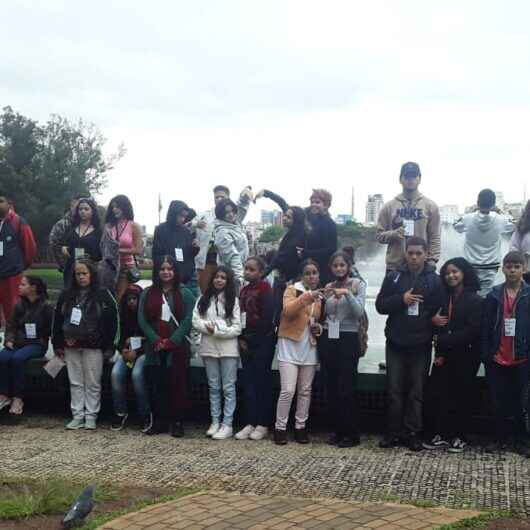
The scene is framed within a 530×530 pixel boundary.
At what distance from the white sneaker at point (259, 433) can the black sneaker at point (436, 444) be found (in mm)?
1480

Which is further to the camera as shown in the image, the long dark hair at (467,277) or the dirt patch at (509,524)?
the long dark hair at (467,277)

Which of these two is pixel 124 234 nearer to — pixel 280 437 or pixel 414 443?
pixel 280 437

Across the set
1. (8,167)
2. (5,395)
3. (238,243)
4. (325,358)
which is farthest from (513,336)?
(8,167)

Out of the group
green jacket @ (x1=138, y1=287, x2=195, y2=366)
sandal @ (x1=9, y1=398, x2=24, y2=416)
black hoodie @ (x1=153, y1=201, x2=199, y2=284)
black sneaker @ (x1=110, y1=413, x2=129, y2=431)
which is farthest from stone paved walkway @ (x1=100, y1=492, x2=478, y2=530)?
black hoodie @ (x1=153, y1=201, x2=199, y2=284)

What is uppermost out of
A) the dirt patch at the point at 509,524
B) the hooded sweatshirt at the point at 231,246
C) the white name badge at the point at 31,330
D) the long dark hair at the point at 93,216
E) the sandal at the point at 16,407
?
the long dark hair at the point at 93,216

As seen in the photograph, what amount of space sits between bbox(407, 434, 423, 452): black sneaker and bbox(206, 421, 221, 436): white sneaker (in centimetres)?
181

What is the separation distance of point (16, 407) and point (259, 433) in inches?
103

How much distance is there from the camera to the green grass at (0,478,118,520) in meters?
4.70

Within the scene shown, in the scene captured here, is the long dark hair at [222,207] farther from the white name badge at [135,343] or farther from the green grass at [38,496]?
the green grass at [38,496]

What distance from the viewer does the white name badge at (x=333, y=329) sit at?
6570mm

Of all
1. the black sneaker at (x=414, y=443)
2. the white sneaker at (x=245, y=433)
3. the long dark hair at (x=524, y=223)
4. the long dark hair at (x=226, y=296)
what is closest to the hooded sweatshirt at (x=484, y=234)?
the long dark hair at (x=524, y=223)

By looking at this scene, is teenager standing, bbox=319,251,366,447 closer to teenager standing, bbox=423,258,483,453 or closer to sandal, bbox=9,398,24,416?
teenager standing, bbox=423,258,483,453

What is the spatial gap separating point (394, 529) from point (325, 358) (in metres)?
2.51

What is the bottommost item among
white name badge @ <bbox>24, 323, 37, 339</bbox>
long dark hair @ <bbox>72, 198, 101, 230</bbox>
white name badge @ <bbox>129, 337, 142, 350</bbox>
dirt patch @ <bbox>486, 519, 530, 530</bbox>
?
dirt patch @ <bbox>486, 519, 530, 530</bbox>
